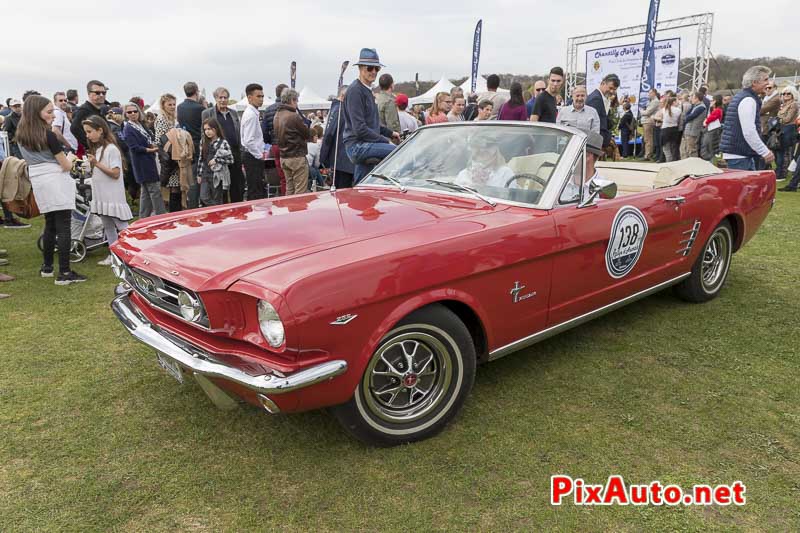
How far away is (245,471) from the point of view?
2.63m

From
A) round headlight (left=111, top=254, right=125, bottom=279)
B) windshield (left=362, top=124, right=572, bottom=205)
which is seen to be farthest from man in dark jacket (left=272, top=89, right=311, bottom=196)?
round headlight (left=111, top=254, right=125, bottom=279)

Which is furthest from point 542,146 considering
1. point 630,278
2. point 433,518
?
point 433,518

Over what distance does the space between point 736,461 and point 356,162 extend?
4041 mm

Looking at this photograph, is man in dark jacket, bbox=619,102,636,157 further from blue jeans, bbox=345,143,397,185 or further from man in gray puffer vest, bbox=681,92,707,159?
blue jeans, bbox=345,143,397,185

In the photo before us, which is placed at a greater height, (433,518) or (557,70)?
(557,70)

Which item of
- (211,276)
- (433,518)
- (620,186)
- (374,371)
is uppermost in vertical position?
(620,186)

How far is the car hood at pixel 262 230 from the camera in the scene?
98.6 inches

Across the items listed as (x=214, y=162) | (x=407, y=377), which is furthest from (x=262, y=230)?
(x=214, y=162)

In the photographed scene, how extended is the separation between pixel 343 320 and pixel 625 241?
7.06 feet

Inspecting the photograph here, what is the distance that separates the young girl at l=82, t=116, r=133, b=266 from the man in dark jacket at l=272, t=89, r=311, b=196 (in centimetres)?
192

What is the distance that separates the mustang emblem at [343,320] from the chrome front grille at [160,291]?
604mm

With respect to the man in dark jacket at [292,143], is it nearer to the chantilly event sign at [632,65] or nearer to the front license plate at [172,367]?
the front license plate at [172,367]

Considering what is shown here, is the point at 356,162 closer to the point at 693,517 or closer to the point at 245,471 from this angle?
the point at 245,471

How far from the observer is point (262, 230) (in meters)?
2.94
